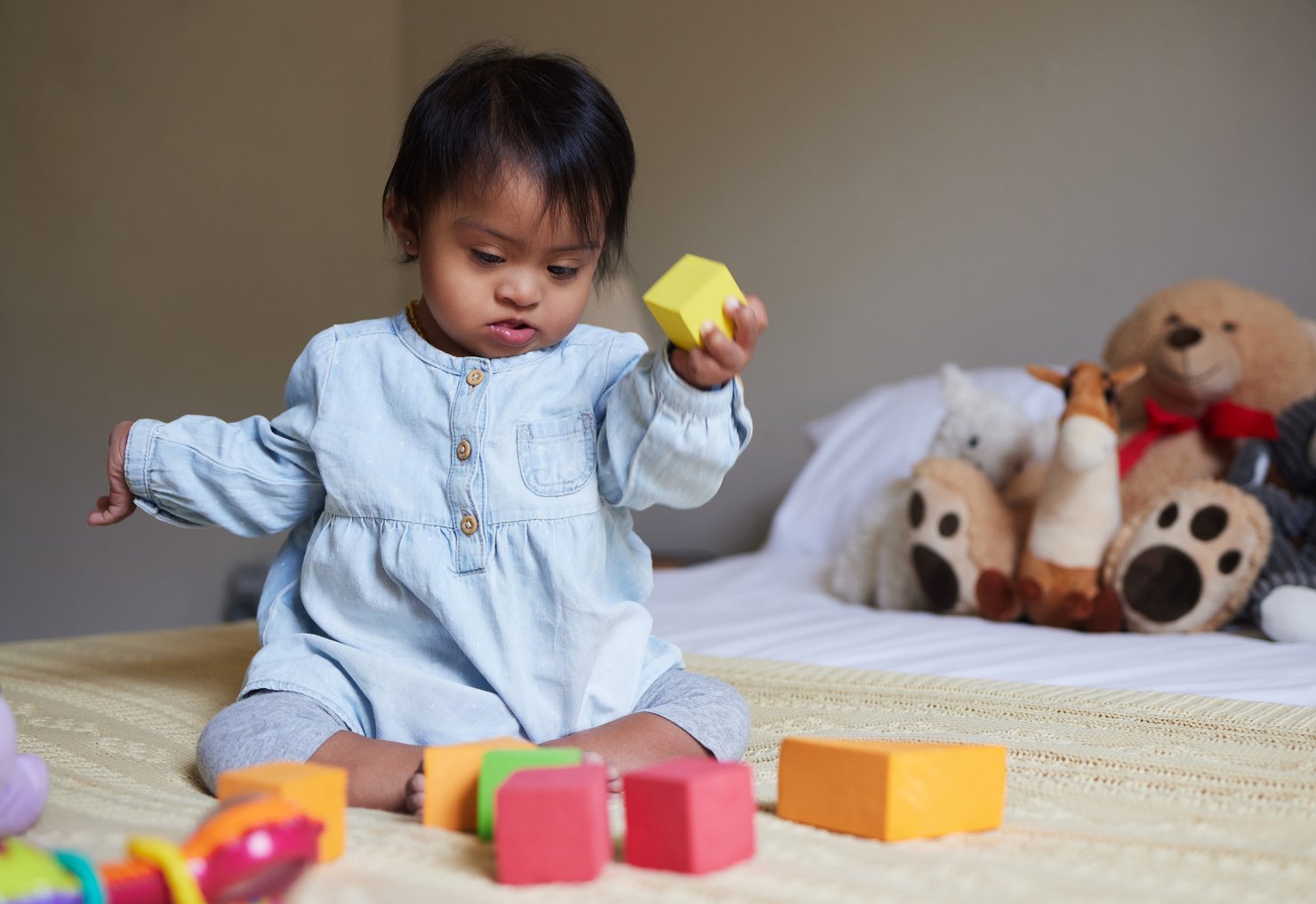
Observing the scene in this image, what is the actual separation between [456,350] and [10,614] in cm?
209

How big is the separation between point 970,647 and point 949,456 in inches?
18.6

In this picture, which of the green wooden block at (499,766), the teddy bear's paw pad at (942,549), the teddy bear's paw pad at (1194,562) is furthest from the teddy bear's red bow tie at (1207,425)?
the green wooden block at (499,766)

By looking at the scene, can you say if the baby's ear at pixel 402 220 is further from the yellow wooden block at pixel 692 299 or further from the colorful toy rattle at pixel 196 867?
the colorful toy rattle at pixel 196 867

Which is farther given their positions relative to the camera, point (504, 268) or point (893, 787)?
point (504, 268)

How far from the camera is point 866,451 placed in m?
2.03

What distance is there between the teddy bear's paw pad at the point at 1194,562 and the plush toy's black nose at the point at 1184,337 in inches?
8.0

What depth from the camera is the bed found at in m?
0.54

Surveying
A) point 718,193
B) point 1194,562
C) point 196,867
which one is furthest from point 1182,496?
point 718,193

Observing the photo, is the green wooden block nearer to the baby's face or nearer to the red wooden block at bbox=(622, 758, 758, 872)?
the red wooden block at bbox=(622, 758, 758, 872)

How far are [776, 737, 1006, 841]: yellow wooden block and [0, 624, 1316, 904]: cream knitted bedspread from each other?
0.04 ft

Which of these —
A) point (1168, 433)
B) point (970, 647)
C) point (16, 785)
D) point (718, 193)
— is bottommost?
point (970, 647)

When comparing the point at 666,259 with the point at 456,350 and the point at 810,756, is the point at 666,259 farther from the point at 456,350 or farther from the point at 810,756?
the point at 810,756

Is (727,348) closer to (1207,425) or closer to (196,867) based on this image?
(196,867)

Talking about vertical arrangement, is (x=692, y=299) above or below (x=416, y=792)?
above
